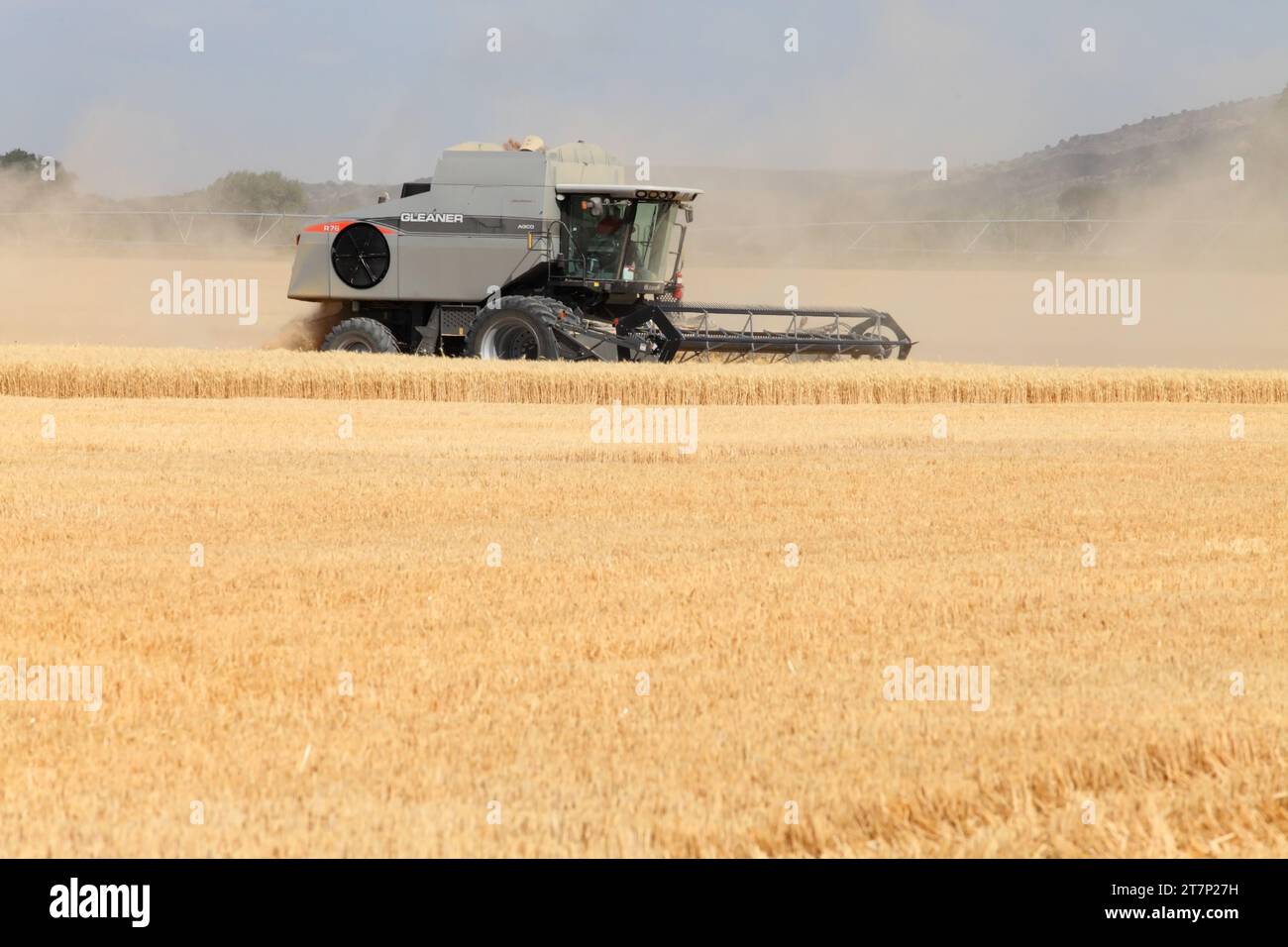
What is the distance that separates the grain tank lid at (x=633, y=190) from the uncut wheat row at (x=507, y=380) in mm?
2302

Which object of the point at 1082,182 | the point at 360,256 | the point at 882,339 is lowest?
the point at 882,339

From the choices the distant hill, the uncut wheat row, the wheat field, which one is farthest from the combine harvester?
the distant hill

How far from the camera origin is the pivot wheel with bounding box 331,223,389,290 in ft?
69.1

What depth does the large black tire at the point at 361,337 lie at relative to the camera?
69.0 feet

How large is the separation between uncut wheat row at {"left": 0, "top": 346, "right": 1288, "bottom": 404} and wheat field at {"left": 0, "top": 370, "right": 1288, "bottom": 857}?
4917mm

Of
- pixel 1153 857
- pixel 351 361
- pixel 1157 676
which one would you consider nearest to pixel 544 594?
pixel 1157 676

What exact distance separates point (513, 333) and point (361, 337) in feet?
7.65

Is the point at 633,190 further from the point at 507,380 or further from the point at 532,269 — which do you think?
the point at 507,380

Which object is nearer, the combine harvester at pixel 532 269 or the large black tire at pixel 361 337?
the combine harvester at pixel 532 269

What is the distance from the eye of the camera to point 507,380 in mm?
18719

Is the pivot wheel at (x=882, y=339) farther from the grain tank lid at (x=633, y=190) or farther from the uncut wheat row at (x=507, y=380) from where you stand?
the grain tank lid at (x=633, y=190)

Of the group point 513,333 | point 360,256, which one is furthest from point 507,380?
point 360,256

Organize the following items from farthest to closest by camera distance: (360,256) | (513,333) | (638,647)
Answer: (360,256)
(513,333)
(638,647)

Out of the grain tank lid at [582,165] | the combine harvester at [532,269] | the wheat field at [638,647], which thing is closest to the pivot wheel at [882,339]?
the combine harvester at [532,269]
